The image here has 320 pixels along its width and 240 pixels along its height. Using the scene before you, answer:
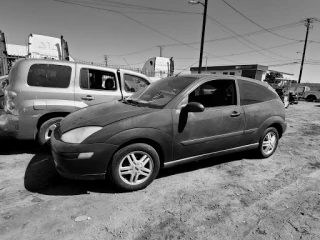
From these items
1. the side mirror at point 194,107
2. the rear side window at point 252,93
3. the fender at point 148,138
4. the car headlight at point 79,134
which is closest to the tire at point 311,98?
the rear side window at point 252,93

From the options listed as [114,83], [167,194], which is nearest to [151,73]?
[114,83]

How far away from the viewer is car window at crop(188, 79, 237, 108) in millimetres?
3334

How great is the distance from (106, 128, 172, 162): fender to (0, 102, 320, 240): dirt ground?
52cm

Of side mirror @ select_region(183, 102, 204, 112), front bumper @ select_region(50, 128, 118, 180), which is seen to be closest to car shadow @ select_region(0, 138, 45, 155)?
front bumper @ select_region(50, 128, 118, 180)

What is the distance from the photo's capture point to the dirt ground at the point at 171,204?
2.04 metres

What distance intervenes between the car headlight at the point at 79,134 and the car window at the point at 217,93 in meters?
1.65

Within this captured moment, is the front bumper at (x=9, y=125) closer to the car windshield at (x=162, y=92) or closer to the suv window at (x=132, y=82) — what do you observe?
the car windshield at (x=162, y=92)

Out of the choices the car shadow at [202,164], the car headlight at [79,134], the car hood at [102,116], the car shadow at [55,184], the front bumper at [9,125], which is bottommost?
the car shadow at [55,184]

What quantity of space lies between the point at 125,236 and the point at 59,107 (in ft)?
8.80

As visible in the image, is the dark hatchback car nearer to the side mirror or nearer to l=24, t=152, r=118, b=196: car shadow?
the side mirror

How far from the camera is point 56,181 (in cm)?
291

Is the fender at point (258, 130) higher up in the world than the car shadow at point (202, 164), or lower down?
higher up

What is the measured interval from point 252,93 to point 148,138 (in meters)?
2.19

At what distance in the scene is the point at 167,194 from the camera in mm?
2695
